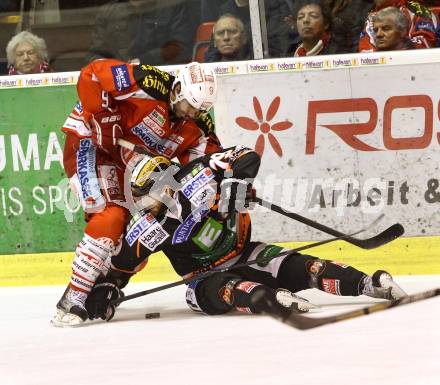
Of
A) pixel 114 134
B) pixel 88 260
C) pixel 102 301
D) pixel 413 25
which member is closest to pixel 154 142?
pixel 114 134

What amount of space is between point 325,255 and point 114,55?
1.78 m

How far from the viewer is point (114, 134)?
17.3 feet

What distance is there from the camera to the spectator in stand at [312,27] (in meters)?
6.38

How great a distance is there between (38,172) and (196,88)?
1.84m

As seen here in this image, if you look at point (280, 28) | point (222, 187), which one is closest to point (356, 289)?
point (222, 187)

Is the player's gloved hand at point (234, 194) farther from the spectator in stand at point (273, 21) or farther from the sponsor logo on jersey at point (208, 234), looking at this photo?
the spectator in stand at point (273, 21)

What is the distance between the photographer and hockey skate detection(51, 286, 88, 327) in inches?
203

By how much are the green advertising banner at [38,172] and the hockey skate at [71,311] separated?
1.35 metres

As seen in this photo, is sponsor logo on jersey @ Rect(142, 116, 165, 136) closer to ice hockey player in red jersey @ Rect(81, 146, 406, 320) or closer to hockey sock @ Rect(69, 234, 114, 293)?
ice hockey player in red jersey @ Rect(81, 146, 406, 320)

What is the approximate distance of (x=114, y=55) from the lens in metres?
6.67

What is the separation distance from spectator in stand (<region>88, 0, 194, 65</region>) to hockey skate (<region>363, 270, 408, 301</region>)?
2164mm

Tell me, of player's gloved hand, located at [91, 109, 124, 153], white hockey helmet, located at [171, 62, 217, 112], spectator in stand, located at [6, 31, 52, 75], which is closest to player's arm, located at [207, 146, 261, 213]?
white hockey helmet, located at [171, 62, 217, 112]

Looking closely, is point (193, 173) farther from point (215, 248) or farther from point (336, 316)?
point (336, 316)

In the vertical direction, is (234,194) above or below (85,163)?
below
